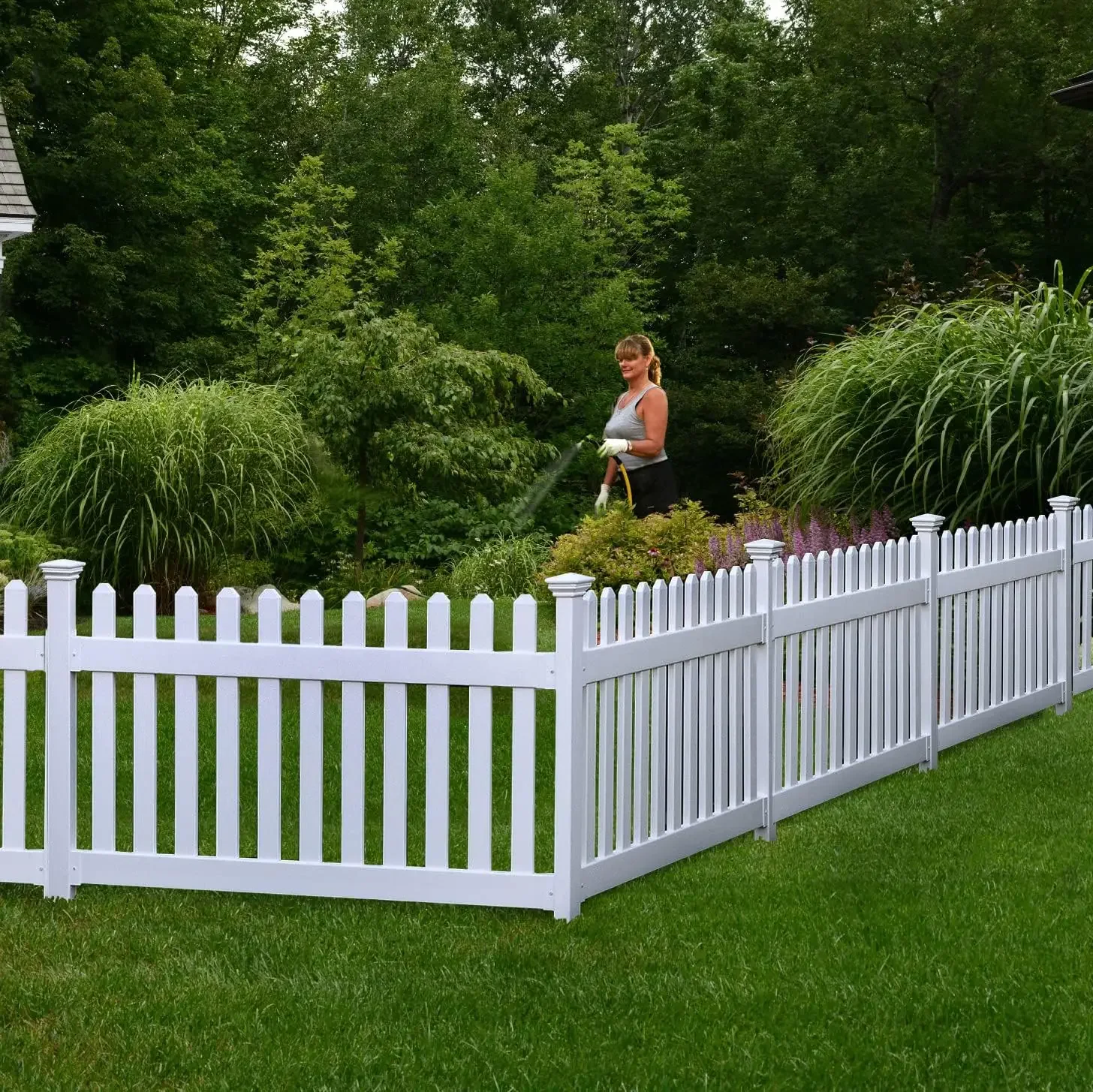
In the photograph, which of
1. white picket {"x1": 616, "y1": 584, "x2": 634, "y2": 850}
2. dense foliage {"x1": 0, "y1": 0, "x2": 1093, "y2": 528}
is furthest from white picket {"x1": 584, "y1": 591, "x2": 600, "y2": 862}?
dense foliage {"x1": 0, "y1": 0, "x2": 1093, "y2": 528}

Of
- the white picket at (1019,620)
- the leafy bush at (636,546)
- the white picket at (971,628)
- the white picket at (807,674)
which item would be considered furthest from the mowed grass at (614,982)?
the leafy bush at (636,546)

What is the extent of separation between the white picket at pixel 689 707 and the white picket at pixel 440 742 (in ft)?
2.61

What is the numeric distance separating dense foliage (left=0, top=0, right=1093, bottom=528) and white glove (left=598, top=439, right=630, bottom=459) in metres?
16.2

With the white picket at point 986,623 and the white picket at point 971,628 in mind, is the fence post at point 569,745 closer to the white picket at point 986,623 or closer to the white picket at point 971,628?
the white picket at point 971,628

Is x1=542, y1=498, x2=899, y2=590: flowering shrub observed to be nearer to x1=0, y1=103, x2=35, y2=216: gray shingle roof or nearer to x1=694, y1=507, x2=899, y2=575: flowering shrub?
x1=694, y1=507, x2=899, y2=575: flowering shrub

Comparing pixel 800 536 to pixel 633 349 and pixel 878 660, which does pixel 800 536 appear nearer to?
pixel 633 349

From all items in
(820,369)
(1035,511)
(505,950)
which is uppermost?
Answer: (820,369)

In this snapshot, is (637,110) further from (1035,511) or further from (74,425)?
A: (1035,511)

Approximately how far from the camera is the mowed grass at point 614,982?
372 centimetres

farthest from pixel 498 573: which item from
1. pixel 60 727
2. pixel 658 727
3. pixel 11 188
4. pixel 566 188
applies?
pixel 566 188

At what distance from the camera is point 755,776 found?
19.7 feet

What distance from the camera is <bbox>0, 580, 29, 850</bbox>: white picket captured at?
203 inches

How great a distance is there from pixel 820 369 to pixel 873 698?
395cm

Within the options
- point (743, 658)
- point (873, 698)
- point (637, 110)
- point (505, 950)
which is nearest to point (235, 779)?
point (505, 950)
